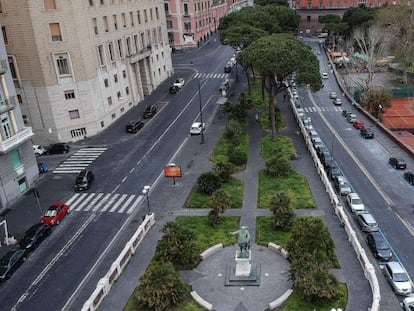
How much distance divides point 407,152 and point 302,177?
62.1ft

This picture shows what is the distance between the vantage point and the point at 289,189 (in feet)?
145

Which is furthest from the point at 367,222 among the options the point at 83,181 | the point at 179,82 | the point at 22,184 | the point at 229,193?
the point at 179,82

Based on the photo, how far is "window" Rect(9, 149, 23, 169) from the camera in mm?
46781

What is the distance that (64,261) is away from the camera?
35.3 m

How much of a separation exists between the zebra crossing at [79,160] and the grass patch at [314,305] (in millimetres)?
33612

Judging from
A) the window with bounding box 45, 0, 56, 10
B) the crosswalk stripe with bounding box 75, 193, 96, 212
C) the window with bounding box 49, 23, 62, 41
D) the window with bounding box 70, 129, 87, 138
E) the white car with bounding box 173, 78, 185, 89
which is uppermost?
the window with bounding box 45, 0, 56, 10

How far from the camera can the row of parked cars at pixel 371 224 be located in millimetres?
Answer: 29961

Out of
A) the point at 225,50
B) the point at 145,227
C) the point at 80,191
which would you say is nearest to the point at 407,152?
the point at 145,227

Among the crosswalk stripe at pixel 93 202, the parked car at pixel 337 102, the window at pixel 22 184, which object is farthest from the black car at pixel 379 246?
the parked car at pixel 337 102

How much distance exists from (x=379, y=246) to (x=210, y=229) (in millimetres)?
14113

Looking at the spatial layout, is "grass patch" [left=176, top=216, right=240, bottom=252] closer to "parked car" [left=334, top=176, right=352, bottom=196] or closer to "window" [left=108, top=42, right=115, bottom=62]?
"parked car" [left=334, top=176, right=352, bottom=196]

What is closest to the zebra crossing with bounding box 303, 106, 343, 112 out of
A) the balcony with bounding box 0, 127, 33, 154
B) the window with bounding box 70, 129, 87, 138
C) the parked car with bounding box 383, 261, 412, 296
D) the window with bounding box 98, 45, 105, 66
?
the window with bounding box 98, 45, 105, 66

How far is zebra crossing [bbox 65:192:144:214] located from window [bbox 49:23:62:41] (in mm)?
23270

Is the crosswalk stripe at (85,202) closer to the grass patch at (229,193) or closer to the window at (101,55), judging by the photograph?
the grass patch at (229,193)
